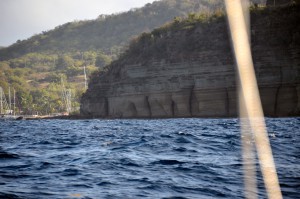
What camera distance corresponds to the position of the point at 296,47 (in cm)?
5697

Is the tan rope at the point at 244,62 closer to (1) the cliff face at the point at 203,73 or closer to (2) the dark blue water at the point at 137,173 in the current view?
(1) the cliff face at the point at 203,73

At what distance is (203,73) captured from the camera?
199 feet

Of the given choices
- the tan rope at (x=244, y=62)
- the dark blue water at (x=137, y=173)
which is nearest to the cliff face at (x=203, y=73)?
the tan rope at (x=244, y=62)

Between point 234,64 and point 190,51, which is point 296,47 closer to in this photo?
point 234,64

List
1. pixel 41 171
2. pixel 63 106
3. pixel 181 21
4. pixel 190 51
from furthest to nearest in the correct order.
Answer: pixel 63 106, pixel 181 21, pixel 190 51, pixel 41 171

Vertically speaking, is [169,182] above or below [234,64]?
below

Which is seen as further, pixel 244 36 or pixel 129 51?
pixel 129 51

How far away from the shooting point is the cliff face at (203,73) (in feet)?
185

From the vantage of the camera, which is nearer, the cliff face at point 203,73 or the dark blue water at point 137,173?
the dark blue water at point 137,173

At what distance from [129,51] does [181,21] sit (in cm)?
1263

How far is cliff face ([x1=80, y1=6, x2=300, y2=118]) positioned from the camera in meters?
56.3

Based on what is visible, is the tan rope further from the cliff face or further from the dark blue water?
the dark blue water

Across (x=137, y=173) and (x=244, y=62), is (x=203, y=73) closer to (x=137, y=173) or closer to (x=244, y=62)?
(x=244, y=62)

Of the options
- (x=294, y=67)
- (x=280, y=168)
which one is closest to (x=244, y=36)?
(x=294, y=67)
